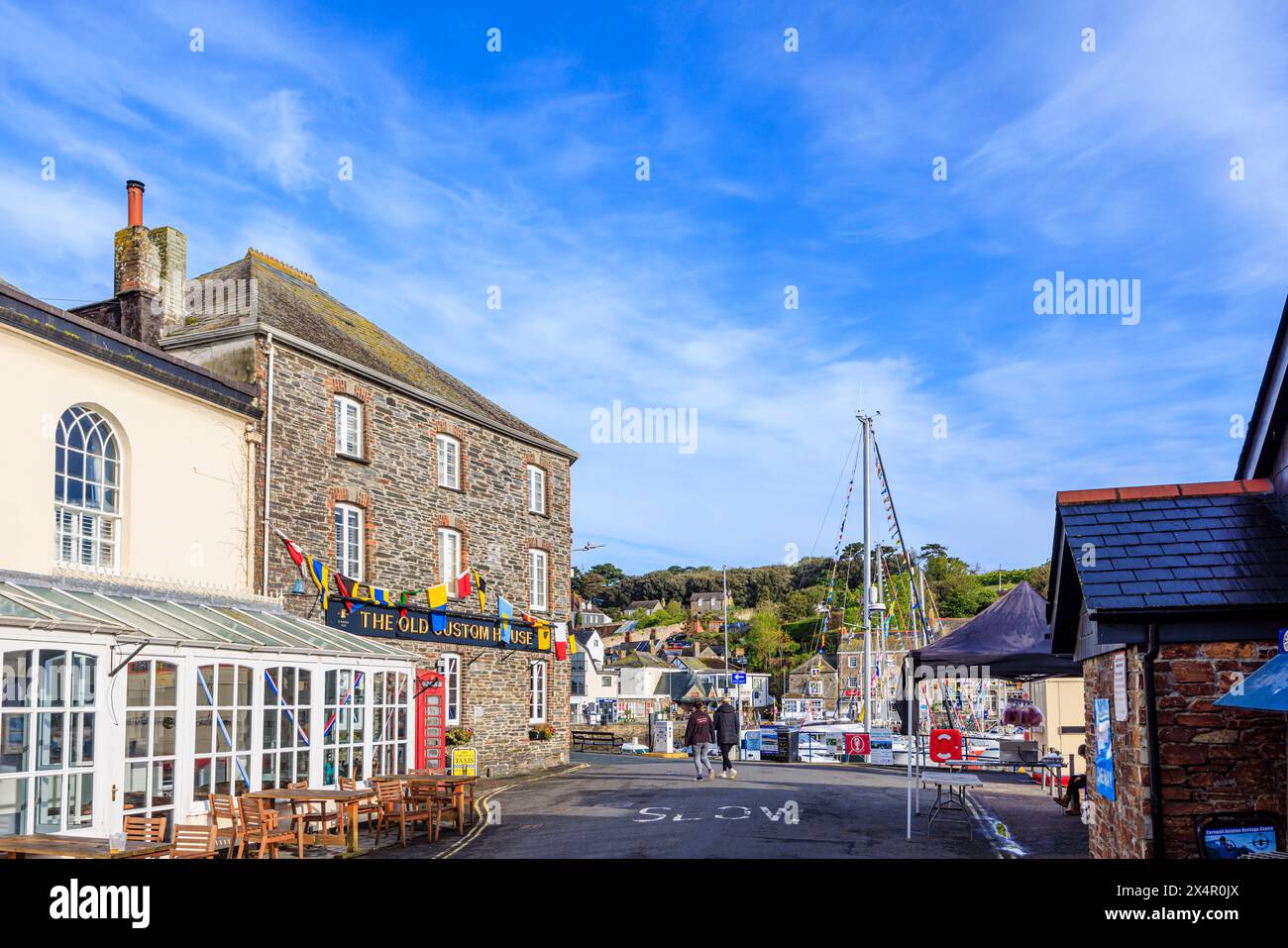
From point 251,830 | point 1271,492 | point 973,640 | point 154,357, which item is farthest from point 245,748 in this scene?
point 1271,492

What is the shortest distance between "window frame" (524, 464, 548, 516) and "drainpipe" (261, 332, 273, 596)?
897 centimetres

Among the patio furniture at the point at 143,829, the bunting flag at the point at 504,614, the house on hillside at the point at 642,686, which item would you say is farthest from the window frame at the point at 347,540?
the house on hillside at the point at 642,686

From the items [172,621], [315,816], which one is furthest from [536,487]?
[315,816]

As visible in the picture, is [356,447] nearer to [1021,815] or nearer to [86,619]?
[86,619]

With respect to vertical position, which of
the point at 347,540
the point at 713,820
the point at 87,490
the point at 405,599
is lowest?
the point at 713,820

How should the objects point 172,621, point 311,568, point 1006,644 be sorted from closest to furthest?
point 172,621 < point 1006,644 < point 311,568

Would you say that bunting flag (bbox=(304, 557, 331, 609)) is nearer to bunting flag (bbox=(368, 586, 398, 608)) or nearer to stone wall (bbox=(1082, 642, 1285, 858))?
bunting flag (bbox=(368, 586, 398, 608))

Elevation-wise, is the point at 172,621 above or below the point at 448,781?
above

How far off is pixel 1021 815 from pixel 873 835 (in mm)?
3968

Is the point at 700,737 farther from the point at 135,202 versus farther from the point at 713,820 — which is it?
the point at 135,202

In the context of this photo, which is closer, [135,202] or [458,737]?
[135,202]

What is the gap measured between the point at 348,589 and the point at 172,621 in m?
5.87

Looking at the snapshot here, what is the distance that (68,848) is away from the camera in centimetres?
788
